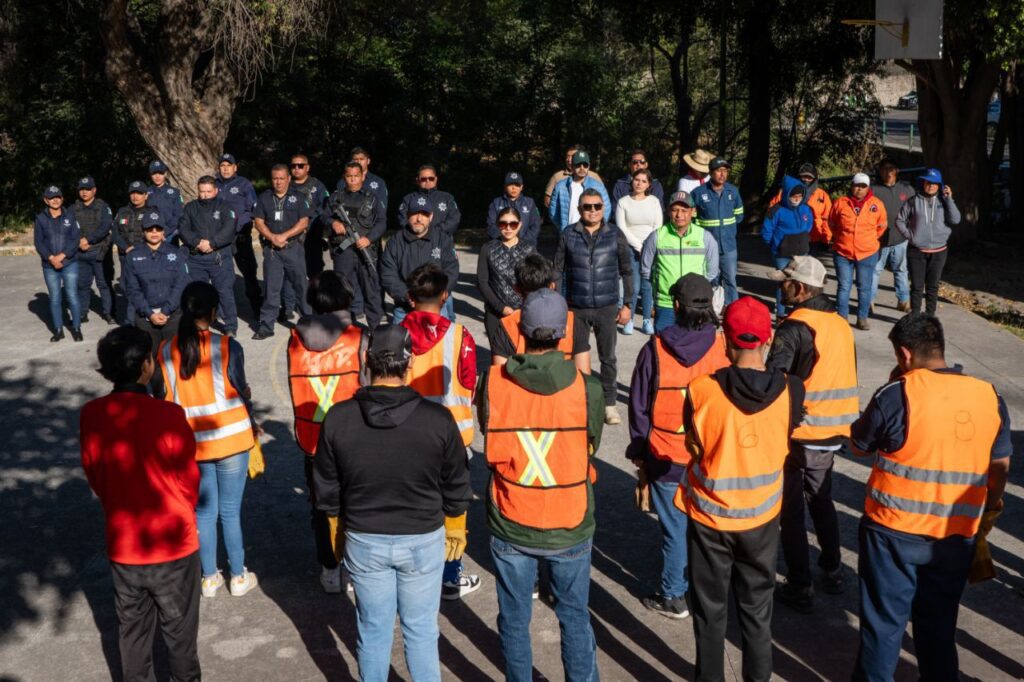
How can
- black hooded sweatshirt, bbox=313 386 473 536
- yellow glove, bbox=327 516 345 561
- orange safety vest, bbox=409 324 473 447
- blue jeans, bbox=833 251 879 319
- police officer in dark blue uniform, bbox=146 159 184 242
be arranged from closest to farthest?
black hooded sweatshirt, bbox=313 386 473 536, yellow glove, bbox=327 516 345 561, orange safety vest, bbox=409 324 473 447, blue jeans, bbox=833 251 879 319, police officer in dark blue uniform, bbox=146 159 184 242

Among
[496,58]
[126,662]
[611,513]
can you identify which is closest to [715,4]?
[496,58]

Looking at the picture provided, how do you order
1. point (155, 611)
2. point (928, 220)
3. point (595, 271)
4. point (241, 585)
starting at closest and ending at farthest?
1. point (155, 611)
2. point (241, 585)
3. point (595, 271)
4. point (928, 220)

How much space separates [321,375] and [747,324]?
7.53 ft

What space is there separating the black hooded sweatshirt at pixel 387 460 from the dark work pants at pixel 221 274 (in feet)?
23.7

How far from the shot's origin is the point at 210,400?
17.8ft

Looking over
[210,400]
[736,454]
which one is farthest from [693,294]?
[210,400]

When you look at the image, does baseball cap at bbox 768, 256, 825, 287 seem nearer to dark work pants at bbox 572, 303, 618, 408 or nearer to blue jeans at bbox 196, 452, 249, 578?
dark work pants at bbox 572, 303, 618, 408

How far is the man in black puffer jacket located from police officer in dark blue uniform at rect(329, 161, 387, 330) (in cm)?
320

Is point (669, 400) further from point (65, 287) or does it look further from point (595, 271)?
point (65, 287)

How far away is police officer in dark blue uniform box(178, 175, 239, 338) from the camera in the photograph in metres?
11.0

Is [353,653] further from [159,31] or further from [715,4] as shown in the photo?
[715,4]

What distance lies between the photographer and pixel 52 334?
11.8 metres

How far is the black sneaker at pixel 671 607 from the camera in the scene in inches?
218

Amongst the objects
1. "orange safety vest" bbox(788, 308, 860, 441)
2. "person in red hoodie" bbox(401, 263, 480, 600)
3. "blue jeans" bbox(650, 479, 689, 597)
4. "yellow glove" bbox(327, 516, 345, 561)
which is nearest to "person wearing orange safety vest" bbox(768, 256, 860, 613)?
"orange safety vest" bbox(788, 308, 860, 441)
